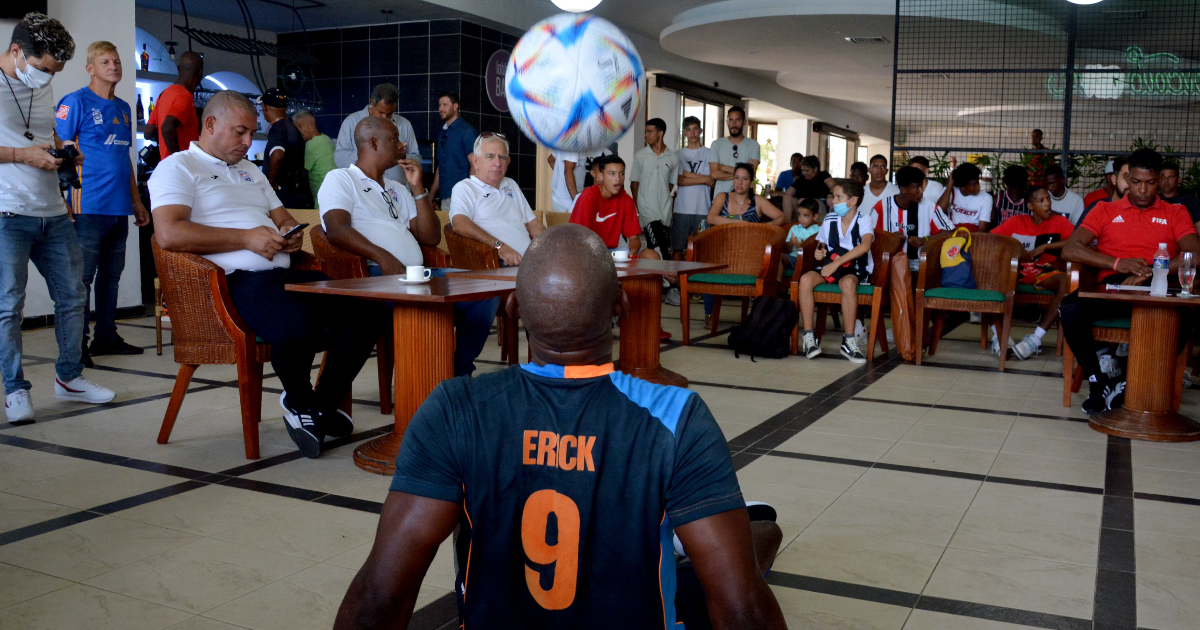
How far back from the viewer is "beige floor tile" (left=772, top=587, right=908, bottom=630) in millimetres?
2113

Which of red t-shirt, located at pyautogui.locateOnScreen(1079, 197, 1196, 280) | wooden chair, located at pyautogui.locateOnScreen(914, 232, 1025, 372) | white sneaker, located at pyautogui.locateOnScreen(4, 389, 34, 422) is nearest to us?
white sneaker, located at pyautogui.locateOnScreen(4, 389, 34, 422)

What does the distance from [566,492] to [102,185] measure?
15.9 ft

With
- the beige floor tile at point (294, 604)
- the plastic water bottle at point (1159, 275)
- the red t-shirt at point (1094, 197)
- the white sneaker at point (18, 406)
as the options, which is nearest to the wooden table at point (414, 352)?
the beige floor tile at point (294, 604)

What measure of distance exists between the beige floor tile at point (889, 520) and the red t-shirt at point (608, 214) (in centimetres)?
315

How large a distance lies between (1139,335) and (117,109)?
539 cm

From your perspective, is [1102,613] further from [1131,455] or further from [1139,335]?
[1139,335]

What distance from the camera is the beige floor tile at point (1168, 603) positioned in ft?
7.04

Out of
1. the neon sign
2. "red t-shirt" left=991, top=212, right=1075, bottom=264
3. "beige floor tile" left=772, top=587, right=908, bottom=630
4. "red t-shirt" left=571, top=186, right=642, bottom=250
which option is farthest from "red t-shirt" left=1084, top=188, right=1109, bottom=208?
"beige floor tile" left=772, top=587, right=908, bottom=630

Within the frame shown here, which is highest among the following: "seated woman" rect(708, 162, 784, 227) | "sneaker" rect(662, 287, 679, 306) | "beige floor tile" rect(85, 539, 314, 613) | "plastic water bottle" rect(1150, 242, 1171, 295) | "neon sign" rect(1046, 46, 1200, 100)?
"neon sign" rect(1046, 46, 1200, 100)

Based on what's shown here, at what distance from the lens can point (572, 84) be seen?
2783 millimetres

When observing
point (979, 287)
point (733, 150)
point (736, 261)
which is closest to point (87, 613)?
point (736, 261)

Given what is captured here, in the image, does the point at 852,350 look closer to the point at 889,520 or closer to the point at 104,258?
the point at 889,520

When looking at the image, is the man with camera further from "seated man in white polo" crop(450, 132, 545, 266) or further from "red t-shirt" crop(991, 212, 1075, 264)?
"red t-shirt" crop(991, 212, 1075, 264)

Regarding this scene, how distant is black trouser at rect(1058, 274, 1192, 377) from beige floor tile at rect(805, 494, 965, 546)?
1935 mm
